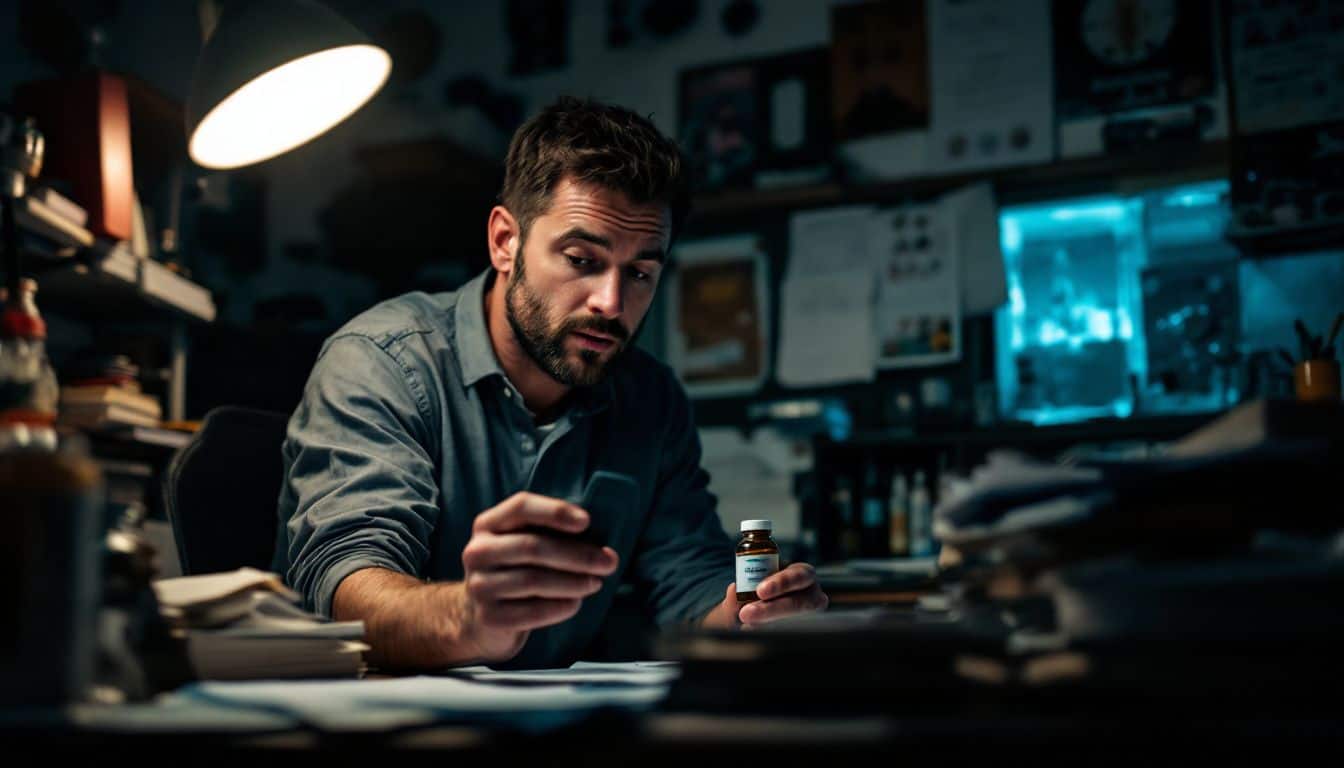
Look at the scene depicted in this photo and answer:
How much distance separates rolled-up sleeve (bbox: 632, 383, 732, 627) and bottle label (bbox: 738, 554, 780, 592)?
356mm

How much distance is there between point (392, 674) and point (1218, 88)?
2990 mm

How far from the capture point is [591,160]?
167 centimetres

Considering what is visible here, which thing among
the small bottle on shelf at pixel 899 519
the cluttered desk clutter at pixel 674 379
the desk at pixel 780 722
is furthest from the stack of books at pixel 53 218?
the small bottle on shelf at pixel 899 519

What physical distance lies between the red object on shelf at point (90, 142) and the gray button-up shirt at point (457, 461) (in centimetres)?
119

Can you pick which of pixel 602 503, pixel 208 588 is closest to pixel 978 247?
pixel 602 503

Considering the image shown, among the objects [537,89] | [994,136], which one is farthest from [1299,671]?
[537,89]

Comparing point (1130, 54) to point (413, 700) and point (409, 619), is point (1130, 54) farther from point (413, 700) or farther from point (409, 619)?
point (413, 700)

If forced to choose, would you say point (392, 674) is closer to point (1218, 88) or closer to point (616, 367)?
point (616, 367)

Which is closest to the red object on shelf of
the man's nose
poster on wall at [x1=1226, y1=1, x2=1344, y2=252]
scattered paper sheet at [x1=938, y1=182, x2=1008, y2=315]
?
the man's nose

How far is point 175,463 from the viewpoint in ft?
A: 4.51

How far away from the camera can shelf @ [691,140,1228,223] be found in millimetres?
3098

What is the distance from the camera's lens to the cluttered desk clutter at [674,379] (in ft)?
1.89

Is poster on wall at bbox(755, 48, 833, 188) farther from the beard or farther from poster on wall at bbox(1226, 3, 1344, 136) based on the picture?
the beard

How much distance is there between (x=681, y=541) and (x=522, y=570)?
869 millimetres
